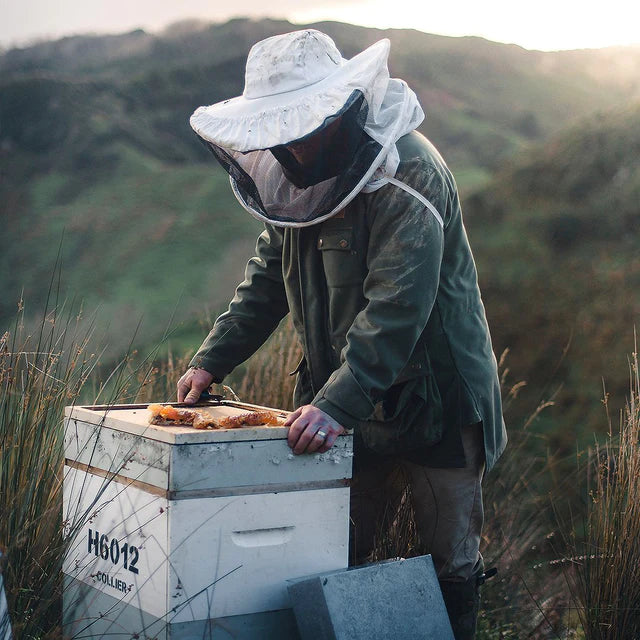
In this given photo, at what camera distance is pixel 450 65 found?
16.6 m

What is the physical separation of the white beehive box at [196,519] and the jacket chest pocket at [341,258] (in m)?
0.50

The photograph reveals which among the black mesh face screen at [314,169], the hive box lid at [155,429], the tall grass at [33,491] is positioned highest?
the black mesh face screen at [314,169]

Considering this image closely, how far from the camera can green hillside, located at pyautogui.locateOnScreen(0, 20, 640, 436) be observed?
856cm

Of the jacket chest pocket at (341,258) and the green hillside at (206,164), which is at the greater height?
the green hillside at (206,164)

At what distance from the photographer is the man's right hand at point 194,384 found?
2.75 m

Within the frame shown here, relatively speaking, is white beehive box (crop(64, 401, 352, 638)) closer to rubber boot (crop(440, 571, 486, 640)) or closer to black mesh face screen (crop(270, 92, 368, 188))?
rubber boot (crop(440, 571, 486, 640))

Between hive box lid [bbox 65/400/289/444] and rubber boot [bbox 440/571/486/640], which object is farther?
rubber boot [bbox 440/571/486/640]

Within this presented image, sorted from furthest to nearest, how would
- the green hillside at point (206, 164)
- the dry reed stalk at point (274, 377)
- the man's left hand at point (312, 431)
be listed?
1. the green hillside at point (206, 164)
2. the dry reed stalk at point (274, 377)
3. the man's left hand at point (312, 431)

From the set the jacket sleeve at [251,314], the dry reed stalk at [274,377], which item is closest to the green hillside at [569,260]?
the dry reed stalk at [274,377]

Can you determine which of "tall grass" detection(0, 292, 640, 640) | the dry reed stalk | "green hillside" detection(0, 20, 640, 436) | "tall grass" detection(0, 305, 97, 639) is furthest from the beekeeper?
"green hillside" detection(0, 20, 640, 436)

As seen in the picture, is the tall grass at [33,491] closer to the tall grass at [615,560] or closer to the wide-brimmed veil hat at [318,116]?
the wide-brimmed veil hat at [318,116]

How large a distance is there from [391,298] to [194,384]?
2.54ft

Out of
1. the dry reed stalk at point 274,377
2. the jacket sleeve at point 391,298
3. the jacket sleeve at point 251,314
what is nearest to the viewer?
the jacket sleeve at point 391,298

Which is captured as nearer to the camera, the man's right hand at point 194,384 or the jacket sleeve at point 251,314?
the man's right hand at point 194,384
